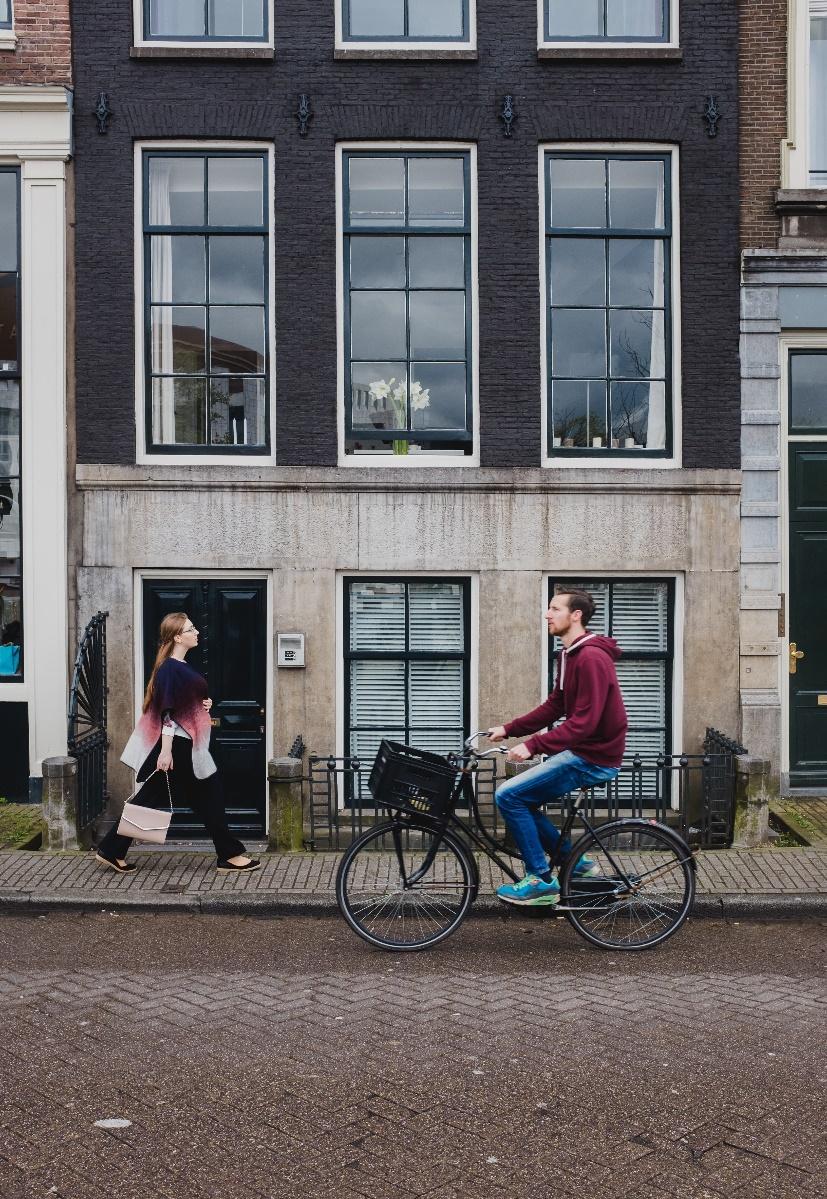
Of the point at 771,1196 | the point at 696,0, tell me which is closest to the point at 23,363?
the point at 696,0

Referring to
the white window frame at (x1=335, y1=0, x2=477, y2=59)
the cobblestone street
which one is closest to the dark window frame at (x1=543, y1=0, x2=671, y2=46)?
the white window frame at (x1=335, y1=0, x2=477, y2=59)

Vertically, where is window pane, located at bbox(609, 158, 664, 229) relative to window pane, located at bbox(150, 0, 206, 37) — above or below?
below

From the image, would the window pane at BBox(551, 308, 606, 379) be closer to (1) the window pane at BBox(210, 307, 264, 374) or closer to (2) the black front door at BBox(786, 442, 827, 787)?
(2) the black front door at BBox(786, 442, 827, 787)

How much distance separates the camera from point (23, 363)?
11148 mm

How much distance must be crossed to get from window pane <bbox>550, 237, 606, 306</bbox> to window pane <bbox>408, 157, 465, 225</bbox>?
95 centimetres

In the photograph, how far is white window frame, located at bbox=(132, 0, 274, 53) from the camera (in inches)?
432

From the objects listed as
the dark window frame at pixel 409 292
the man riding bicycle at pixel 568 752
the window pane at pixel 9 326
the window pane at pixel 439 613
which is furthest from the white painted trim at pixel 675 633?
the window pane at pixel 9 326

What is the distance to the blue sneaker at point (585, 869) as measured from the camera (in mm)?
6996

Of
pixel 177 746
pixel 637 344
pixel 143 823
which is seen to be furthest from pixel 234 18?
pixel 143 823

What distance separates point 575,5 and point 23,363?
6.03 meters

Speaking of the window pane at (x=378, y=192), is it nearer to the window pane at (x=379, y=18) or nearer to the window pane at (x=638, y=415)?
the window pane at (x=379, y=18)

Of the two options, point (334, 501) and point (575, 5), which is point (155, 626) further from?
point (575, 5)

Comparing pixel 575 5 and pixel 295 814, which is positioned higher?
pixel 575 5

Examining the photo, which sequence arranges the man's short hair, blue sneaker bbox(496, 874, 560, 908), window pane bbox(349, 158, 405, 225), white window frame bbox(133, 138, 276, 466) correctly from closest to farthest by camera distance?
1. blue sneaker bbox(496, 874, 560, 908)
2. the man's short hair
3. white window frame bbox(133, 138, 276, 466)
4. window pane bbox(349, 158, 405, 225)
